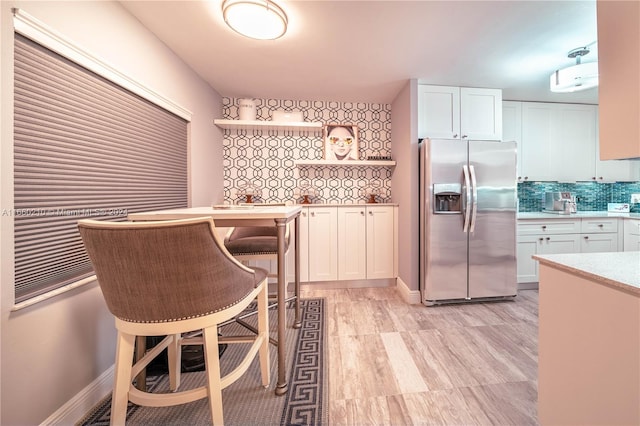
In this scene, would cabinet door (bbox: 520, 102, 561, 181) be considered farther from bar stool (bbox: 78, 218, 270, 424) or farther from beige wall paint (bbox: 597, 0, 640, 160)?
bar stool (bbox: 78, 218, 270, 424)

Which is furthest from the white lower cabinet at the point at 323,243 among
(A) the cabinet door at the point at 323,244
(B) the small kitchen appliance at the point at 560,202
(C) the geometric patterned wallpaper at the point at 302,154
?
(B) the small kitchen appliance at the point at 560,202

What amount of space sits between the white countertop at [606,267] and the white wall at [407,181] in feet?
5.15

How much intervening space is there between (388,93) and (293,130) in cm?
125

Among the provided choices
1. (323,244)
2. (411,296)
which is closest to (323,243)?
(323,244)

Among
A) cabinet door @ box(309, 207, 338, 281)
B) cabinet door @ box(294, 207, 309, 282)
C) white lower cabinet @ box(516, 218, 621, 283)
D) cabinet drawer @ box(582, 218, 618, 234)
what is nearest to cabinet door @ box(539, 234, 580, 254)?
white lower cabinet @ box(516, 218, 621, 283)

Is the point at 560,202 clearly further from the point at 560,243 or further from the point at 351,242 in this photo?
the point at 351,242

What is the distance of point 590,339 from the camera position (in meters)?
0.85

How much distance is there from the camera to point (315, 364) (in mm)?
1642

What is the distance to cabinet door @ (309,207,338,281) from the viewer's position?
9.70ft

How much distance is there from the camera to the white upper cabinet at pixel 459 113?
2.68 m

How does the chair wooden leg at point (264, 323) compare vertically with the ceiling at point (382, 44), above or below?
below

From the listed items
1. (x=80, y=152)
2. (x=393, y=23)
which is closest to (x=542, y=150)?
(x=393, y=23)

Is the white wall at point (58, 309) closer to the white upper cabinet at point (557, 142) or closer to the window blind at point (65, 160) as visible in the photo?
the window blind at point (65, 160)

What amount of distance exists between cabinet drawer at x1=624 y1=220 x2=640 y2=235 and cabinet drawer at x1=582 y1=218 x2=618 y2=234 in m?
0.08
